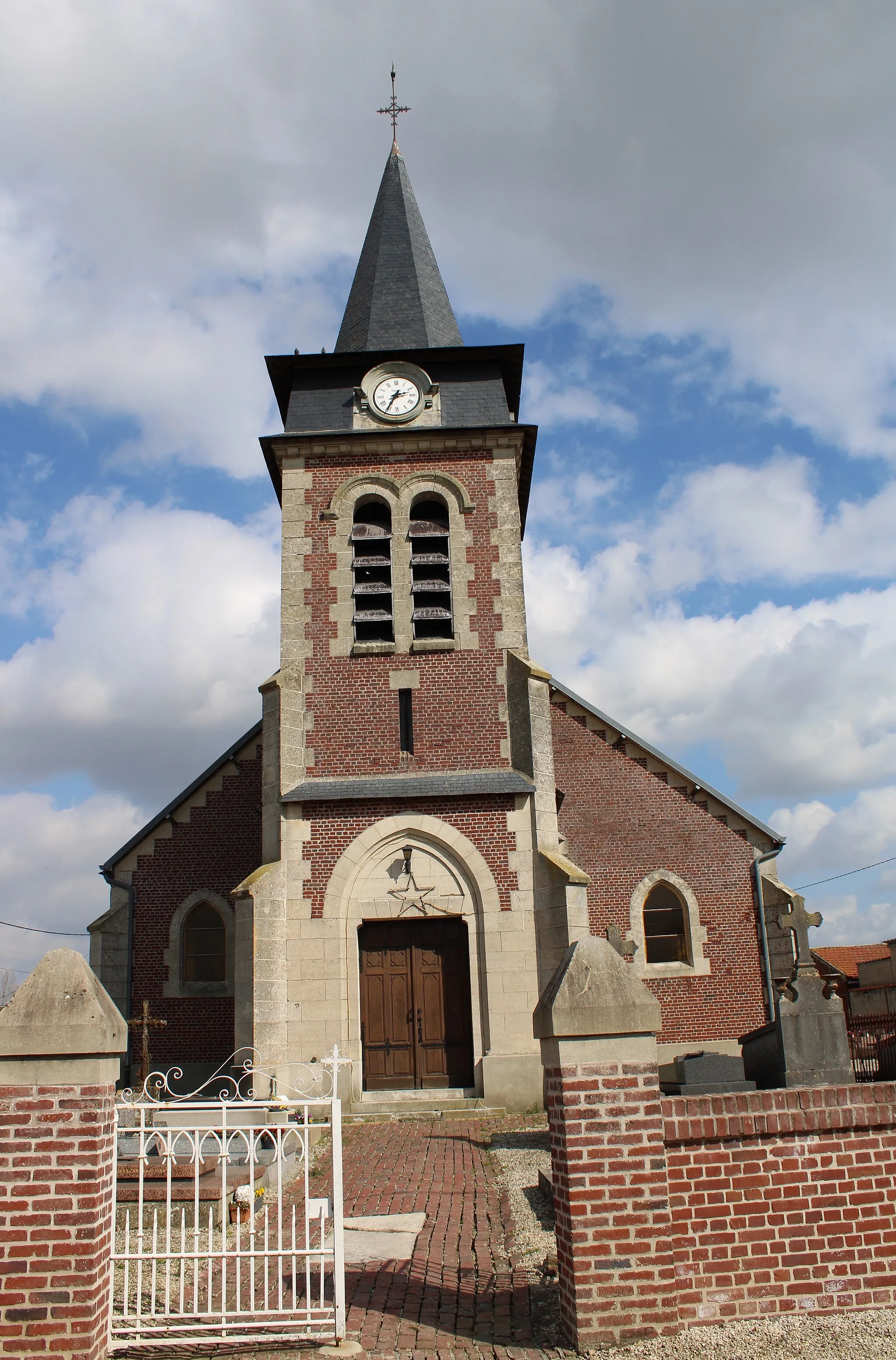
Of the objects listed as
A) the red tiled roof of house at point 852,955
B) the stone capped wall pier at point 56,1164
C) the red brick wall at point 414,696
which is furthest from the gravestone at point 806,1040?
the red tiled roof of house at point 852,955

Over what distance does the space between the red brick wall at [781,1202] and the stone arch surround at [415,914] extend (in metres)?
8.56

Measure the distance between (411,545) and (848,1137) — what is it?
12.0m

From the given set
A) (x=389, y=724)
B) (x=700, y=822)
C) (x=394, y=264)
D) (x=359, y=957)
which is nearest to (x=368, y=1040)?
(x=359, y=957)

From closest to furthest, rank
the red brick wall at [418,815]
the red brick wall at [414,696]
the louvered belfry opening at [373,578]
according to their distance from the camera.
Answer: the red brick wall at [418,815] → the red brick wall at [414,696] → the louvered belfry opening at [373,578]

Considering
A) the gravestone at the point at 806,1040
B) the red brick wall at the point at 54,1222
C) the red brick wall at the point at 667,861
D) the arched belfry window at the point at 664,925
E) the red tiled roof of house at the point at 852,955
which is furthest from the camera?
the red tiled roof of house at the point at 852,955

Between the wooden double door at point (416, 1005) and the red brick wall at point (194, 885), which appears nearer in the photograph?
the wooden double door at point (416, 1005)

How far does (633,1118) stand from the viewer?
5.37m

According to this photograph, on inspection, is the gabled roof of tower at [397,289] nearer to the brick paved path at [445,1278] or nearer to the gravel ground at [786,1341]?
the brick paved path at [445,1278]

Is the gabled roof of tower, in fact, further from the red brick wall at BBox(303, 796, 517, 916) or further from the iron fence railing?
the iron fence railing

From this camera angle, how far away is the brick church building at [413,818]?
552 inches

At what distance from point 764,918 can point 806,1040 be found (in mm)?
10300

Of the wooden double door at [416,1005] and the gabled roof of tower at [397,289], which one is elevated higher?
the gabled roof of tower at [397,289]

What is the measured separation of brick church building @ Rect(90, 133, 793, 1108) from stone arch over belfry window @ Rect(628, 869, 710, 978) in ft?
0.12

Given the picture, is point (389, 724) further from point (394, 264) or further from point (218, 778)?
point (394, 264)
